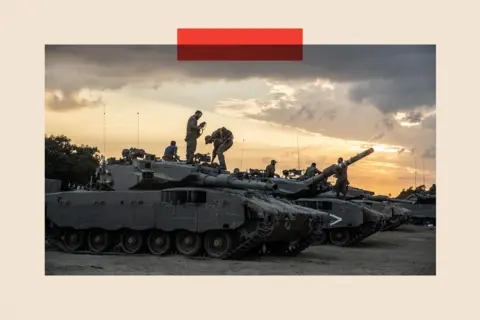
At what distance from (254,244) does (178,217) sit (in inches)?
109

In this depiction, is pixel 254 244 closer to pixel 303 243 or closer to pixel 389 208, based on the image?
pixel 303 243

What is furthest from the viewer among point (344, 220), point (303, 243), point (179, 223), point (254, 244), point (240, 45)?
point (344, 220)

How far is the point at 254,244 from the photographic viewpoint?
78.6 feet

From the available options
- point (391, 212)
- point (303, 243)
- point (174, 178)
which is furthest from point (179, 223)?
point (391, 212)

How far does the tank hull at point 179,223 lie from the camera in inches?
940

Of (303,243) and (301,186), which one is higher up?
(301,186)

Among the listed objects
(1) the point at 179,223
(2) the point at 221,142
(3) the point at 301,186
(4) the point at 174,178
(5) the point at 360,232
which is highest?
(2) the point at 221,142

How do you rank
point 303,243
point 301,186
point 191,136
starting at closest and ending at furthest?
Answer: point 191,136 → point 303,243 → point 301,186

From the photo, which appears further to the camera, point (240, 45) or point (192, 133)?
point (192, 133)

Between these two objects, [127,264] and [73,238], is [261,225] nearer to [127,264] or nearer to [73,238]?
[127,264]

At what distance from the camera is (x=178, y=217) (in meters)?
24.7

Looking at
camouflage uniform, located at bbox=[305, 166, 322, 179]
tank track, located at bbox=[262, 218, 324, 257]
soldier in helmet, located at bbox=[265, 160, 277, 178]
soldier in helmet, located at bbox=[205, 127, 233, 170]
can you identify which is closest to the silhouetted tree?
soldier in helmet, located at bbox=[205, 127, 233, 170]

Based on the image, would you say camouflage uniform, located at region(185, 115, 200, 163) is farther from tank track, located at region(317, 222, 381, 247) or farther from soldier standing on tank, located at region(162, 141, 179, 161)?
tank track, located at region(317, 222, 381, 247)
